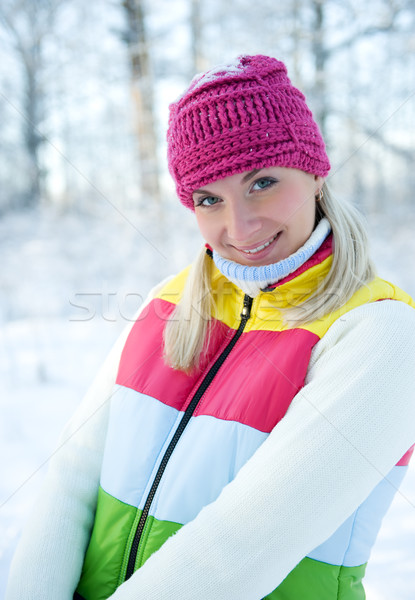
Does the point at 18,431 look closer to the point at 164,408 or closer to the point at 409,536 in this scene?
the point at 164,408

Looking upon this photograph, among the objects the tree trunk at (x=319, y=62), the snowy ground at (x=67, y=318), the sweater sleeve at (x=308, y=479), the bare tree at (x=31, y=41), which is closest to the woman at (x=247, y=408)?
the sweater sleeve at (x=308, y=479)

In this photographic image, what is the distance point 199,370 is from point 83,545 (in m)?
0.60

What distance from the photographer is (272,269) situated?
1053 mm

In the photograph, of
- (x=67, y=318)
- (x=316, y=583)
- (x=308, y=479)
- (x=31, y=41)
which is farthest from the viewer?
(x=31, y=41)

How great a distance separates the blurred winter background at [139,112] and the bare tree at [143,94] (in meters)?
0.02

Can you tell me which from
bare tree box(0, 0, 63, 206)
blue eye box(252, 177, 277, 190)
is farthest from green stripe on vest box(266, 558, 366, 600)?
bare tree box(0, 0, 63, 206)

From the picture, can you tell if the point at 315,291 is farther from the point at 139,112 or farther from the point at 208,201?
the point at 139,112

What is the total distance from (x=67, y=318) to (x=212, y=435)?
209 inches

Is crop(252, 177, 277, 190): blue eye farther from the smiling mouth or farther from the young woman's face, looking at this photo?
the smiling mouth

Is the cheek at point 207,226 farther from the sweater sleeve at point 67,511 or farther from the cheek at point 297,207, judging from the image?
the sweater sleeve at point 67,511

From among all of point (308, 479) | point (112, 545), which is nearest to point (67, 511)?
point (112, 545)

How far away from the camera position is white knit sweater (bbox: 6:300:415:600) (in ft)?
2.59

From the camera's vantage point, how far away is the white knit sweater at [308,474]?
0.79 metres

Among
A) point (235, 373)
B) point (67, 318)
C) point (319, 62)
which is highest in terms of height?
point (319, 62)
